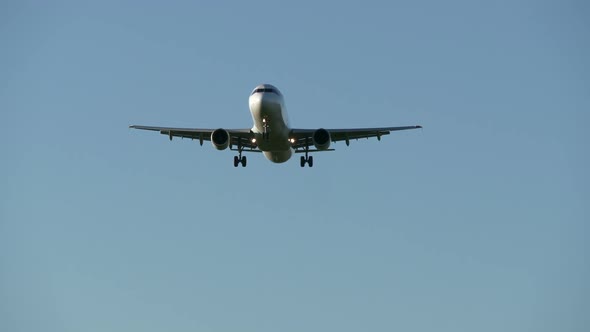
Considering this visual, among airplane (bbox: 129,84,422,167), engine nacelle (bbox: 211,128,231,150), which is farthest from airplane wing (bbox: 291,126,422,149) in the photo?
engine nacelle (bbox: 211,128,231,150)

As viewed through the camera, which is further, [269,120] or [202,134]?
[202,134]

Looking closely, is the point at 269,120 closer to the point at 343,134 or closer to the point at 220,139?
the point at 220,139

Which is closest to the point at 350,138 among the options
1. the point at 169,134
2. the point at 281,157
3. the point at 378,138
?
the point at 378,138

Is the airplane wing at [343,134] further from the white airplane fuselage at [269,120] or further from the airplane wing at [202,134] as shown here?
the airplane wing at [202,134]

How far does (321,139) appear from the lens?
56625mm

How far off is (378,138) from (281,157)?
6409 mm

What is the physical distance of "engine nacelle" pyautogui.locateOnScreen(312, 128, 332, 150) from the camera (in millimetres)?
56469

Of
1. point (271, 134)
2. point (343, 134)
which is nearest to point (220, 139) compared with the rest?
point (271, 134)

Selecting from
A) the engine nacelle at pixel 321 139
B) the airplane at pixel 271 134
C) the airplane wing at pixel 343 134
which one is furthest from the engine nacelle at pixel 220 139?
the engine nacelle at pixel 321 139

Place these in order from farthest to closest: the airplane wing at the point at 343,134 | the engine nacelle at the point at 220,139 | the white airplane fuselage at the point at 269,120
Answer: the airplane wing at the point at 343,134 → the engine nacelle at the point at 220,139 → the white airplane fuselage at the point at 269,120

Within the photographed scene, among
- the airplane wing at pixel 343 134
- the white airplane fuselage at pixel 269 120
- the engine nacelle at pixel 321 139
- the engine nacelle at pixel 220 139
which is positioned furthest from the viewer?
the airplane wing at pixel 343 134

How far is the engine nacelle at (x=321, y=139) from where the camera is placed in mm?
56469

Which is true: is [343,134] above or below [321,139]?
above

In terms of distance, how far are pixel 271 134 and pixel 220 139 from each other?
9.23 ft
